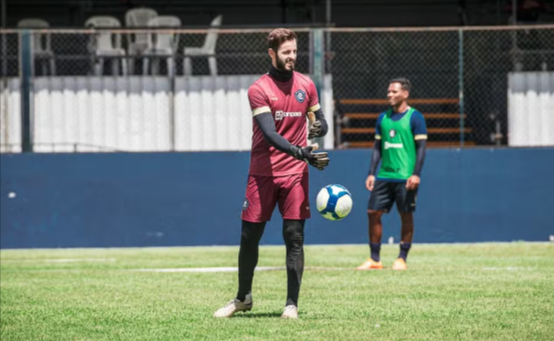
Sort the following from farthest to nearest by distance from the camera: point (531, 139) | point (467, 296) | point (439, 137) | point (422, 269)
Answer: point (439, 137) < point (531, 139) < point (422, 269) < point (467, 296)

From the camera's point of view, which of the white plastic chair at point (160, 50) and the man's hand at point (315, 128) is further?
the white plastic chair at point (160, 50)

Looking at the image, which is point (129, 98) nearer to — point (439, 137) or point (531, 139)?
point (439, 137)

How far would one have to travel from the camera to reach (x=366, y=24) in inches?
1080

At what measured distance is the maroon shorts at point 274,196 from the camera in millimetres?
8797

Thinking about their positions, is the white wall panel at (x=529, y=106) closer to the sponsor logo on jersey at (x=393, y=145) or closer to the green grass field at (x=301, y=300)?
the green grass field at (x=301, y=300)

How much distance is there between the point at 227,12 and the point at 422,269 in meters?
15.1

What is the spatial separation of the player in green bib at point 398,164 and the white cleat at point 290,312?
5257mm

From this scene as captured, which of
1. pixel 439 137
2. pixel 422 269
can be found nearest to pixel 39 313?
pixel 422 269

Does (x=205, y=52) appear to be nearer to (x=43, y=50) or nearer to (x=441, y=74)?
(x=43, y=50)

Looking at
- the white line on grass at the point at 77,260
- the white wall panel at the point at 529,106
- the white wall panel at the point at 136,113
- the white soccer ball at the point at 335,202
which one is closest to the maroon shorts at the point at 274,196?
the white soccer ball at the point at 335,202

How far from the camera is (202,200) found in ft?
63.9

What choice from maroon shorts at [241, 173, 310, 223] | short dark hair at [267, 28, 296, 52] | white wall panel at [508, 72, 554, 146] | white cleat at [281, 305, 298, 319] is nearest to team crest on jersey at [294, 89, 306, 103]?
short dark hair at [267, 28, 296, 52]

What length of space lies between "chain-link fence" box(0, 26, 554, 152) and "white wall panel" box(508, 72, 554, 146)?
38 mm

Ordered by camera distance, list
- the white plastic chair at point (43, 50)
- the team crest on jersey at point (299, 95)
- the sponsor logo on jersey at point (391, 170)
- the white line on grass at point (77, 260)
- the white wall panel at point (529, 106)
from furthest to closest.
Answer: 1. the white plastic chair at point (43, 50)
2. the white wall panel at point (529, 106)
3. the white line on grass at point (77, 260)
4. the sponsor logo on jersey at point (391, 170)
5. the team crest on jersey at point (299, 95)
